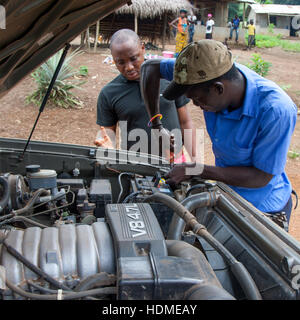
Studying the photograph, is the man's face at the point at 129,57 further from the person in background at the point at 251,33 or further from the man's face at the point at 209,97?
the person in background at the point at 251,33

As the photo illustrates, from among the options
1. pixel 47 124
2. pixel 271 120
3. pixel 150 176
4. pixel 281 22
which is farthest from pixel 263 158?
pixel 281 22

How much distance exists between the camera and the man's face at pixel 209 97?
1.92m

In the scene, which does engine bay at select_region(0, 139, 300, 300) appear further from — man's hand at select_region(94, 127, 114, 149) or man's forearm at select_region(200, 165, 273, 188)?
man's hand at select_region(94, 127, 114, 149)

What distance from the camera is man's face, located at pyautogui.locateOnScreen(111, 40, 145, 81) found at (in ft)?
9.48

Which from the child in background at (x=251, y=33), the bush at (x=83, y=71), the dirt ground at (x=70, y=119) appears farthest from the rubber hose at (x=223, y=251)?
the child in background at (x=251, y=33)

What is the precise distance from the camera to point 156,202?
197 centimetres

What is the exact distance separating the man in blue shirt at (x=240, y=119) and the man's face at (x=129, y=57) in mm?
910

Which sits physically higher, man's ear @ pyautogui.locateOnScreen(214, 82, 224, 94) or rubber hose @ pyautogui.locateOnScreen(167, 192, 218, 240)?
man's ear @ pyautogui.locateOnScreen(214, 82, 224, 94)

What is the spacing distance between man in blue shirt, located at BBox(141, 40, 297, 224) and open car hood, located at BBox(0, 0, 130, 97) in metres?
0.54

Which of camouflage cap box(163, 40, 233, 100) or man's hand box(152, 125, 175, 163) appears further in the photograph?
man's hand box(152, 125, 175, 163)

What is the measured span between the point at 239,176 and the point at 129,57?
1.49 m

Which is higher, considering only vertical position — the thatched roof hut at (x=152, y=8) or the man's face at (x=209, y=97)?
the thatched roof hut at (x=152, y=8)

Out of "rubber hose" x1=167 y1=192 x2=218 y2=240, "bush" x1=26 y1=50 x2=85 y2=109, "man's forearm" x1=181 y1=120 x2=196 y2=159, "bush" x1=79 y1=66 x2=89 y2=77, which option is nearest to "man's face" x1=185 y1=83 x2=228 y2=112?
"rubber hose" x1=167 y1=192 x2=218 y2=240
